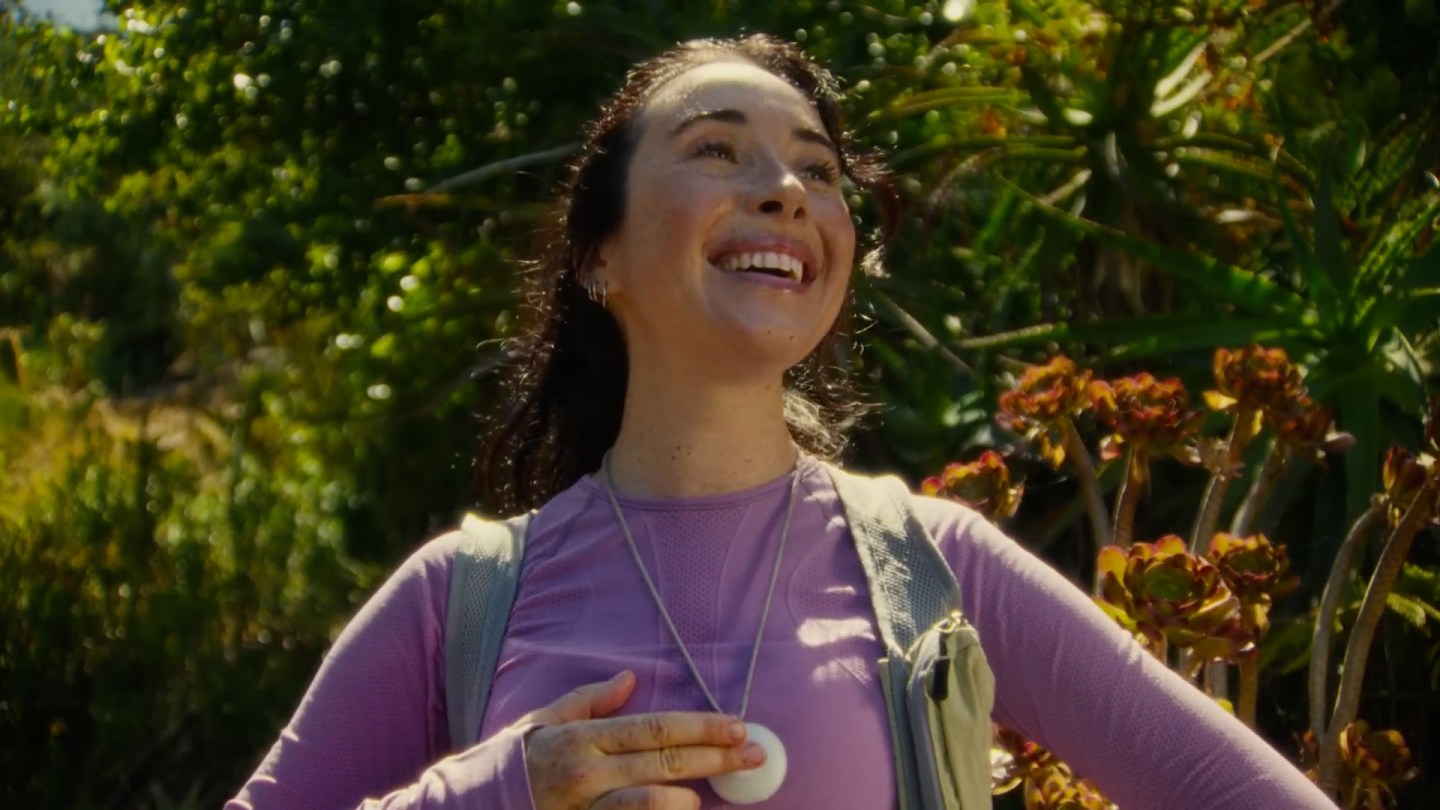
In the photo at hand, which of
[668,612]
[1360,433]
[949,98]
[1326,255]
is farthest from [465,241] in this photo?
[668,612]

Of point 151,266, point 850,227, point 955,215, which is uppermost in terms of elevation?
point 850,227

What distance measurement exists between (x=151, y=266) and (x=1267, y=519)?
8.43 m

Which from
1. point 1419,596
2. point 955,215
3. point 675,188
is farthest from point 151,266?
point 675,188

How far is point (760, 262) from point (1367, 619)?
936mm

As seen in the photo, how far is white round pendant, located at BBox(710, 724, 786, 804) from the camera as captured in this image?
1394 millimetres

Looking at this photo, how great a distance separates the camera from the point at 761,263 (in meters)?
1.62

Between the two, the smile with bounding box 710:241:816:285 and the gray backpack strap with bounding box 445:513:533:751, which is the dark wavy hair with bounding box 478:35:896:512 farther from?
the gray backpack strap with bounding box 445:513:533:751

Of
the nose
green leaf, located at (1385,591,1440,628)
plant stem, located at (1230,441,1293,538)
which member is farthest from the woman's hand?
green leaf, located at (1385,591,1440,628)

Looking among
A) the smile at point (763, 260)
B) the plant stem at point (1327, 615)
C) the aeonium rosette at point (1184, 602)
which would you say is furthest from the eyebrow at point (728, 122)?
the plant stem at point (1327, 615)

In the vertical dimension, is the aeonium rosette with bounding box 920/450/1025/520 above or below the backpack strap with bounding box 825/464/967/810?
below

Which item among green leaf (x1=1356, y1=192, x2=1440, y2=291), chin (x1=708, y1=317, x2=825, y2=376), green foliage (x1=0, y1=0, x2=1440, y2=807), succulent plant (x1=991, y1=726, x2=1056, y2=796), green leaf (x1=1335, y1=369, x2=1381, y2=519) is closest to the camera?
chin (x1=708, y1=317, x2=825, y2=376)

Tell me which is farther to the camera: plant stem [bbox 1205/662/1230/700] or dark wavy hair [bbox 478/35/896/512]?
plant stem [bbox 1205/662/1230/700]

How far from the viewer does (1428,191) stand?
12.2 feet

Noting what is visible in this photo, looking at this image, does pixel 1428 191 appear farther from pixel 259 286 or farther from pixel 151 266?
pixel 151 266
